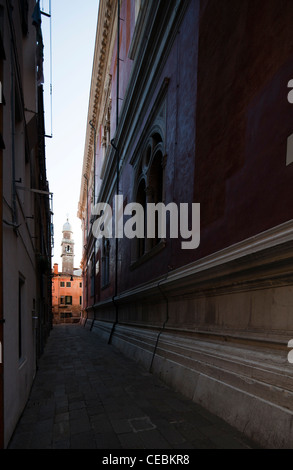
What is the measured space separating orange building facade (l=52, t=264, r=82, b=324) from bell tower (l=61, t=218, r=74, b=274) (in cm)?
1809

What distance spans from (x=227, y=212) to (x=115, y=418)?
3.24 m

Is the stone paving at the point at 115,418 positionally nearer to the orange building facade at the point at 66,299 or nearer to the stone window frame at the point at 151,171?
the stone window frame at the point at 151,171

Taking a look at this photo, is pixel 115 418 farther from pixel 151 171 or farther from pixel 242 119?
pixel 151 171

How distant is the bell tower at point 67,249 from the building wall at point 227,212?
7222 centimetres

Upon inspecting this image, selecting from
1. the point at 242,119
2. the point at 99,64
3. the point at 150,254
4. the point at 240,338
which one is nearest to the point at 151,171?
the point at 150,254

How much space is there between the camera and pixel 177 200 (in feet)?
19.6

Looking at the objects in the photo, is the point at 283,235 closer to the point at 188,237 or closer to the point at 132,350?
the point at 188,237

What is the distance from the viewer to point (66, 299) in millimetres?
55562

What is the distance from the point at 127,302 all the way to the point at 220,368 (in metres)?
6.83

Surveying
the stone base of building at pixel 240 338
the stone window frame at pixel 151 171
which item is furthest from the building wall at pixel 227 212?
the stone window frame at pixel 151 171

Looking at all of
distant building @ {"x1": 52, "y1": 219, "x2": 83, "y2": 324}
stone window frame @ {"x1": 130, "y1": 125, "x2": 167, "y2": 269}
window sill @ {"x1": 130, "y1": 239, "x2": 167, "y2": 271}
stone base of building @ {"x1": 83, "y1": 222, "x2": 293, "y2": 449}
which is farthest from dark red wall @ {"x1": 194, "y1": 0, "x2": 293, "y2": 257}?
distant building @ {"x1": 52, "y1": 219, "x2": 83, "y2": 324}

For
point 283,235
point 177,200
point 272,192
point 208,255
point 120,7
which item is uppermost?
point 120,7

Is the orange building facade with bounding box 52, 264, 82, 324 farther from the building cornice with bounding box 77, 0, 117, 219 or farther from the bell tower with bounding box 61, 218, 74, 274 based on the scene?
the building cornice with bounding box 77, 0, 117, 219
